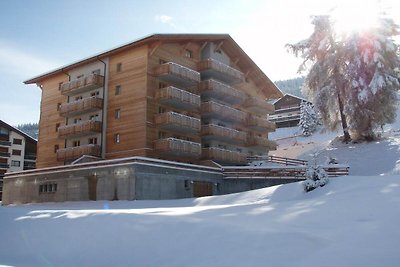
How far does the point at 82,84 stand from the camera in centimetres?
3897

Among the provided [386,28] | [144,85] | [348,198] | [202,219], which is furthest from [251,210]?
[386,28]

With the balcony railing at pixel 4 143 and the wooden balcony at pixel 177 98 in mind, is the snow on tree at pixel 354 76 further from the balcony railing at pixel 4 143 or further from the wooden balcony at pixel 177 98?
the balcony railing at pixel 4 143

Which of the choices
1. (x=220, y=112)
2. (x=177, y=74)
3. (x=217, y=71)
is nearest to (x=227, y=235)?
(x=177, y=74)

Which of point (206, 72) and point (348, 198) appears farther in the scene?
point (206, 72)

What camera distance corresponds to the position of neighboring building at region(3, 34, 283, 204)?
Answer: 30.1 meters

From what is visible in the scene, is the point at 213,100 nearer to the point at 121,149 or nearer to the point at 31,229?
the point at 121,149

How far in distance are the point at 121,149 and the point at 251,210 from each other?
2434 cm

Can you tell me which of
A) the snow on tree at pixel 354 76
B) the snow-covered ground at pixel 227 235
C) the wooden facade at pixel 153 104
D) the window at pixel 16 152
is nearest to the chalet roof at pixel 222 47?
the wooden facade at pixel 153 104

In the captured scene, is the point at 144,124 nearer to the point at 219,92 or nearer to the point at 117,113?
the point at 117,113

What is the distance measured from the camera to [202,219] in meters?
11.9

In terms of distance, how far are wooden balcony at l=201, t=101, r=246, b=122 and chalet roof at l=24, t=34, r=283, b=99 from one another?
21.6 feet

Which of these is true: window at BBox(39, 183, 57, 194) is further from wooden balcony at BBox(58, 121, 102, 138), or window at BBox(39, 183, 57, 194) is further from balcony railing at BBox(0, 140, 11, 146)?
balcony railing at BBox(0, 140, 11, 146)

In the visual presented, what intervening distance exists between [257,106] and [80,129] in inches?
792

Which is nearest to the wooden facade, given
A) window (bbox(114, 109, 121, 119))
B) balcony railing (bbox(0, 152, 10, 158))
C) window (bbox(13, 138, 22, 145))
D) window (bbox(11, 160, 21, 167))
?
window (bbox(114, 109, 121, 119))
